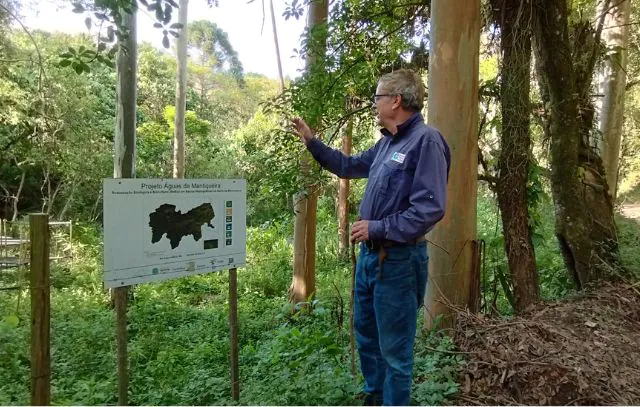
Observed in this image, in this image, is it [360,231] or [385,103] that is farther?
[385,103]

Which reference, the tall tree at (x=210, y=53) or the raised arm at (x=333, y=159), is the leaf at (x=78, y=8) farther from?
the tall tree at (x=210, y=53)

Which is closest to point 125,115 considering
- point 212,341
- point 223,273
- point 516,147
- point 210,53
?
point 212,341

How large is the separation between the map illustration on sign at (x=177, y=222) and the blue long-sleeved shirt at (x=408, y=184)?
3.74 ft

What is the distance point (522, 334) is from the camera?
3477 millimetres

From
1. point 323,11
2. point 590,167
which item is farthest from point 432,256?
point 323,11

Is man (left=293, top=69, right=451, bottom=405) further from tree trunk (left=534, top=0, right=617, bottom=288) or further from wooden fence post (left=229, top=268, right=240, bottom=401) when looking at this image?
tree trunk (left=534, top=0, right=617, bottom=288)

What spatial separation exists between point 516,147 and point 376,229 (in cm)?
296

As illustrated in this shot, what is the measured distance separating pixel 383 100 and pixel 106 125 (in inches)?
609

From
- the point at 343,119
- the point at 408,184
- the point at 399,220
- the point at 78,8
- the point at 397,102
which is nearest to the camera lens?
the point at 399,220

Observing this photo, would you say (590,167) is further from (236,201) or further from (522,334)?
(236,201)

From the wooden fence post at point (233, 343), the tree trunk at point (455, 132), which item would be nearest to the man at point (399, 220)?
the wooden fence post at point (233, 343)

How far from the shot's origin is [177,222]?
3.07 metres

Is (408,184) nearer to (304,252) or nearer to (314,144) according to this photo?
(314,144)

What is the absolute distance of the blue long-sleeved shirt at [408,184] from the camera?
2.37 m
